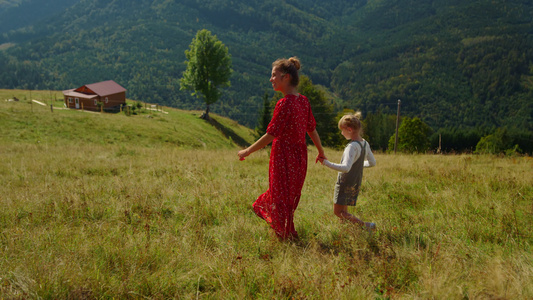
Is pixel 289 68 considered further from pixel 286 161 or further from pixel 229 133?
pixel 229 133

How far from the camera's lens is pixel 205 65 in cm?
5259

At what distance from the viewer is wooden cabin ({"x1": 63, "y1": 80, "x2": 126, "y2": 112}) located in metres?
53.4

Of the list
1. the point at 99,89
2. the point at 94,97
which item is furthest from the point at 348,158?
the point at 99,89

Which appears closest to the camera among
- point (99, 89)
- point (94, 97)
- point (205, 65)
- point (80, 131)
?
point (80, 131)

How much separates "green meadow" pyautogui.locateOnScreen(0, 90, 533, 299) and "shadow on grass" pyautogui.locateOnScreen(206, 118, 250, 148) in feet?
138

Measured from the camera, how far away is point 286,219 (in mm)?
3762

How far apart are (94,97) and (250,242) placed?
5910 centimetres

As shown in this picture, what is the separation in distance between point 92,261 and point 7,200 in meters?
2.97

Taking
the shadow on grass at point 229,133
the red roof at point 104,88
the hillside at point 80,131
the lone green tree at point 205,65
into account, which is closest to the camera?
the hillside at point 80,131

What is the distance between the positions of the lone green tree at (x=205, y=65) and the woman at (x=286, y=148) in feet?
166

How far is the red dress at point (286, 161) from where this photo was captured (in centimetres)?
364

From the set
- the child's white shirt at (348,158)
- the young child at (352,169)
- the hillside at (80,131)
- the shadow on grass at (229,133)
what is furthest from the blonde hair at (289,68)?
the shadow on grass at (229,133)

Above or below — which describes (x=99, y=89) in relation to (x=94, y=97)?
above

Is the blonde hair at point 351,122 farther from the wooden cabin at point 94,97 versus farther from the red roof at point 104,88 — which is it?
the red roof at point 104,88
